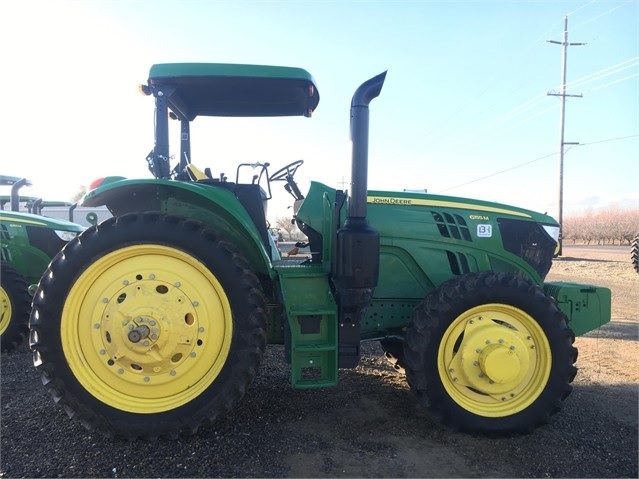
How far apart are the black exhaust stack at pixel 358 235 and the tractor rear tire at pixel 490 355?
454 mm

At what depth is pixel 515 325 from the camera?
3.09 metres

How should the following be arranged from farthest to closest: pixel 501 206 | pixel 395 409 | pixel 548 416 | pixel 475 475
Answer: pixel 501 206 < pixel 395 409 < pixel 548 416 < pixel 475 475

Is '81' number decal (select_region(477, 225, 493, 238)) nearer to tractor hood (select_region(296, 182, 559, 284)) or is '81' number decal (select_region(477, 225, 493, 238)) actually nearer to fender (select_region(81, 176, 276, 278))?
tractor hood (select_region(296, 182, 559, 284))

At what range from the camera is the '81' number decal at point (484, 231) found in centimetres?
354

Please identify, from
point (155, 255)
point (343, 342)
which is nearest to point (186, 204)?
point (155, 255)

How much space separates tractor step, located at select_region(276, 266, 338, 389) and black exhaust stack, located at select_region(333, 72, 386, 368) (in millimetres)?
169

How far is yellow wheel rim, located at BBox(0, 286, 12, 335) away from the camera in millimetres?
5082

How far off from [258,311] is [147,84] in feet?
5.84

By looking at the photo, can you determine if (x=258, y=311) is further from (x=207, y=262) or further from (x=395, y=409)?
(x=395, y=409)

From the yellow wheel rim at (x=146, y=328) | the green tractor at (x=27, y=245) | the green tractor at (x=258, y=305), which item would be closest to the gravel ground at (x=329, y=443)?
the green tractor at (x=258, y=305)

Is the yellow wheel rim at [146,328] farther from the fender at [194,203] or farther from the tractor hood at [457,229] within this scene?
the tractor hood at [457,229]

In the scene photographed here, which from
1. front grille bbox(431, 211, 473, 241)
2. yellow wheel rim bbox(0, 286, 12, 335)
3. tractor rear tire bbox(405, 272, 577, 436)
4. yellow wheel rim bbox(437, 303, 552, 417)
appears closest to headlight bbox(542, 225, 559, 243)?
front grille bbox(431, 211, 473, 241)

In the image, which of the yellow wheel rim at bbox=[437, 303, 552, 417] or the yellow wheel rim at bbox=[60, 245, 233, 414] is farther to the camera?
the yellow wheel rim at bbox=[437, 303, 552, 417]

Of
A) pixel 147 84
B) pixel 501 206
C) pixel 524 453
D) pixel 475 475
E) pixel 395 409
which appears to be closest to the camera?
pixel 475 475
